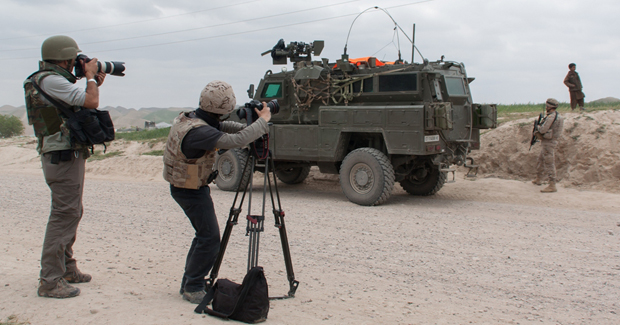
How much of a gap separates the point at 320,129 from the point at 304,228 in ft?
10.6

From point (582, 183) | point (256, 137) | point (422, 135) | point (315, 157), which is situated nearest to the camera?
point (256, 137)

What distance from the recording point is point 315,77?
35.8ft

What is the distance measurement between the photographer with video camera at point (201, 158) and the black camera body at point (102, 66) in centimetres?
68

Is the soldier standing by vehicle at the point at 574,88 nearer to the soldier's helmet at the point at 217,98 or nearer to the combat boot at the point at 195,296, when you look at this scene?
the soldier's helmet at the point at 217,98

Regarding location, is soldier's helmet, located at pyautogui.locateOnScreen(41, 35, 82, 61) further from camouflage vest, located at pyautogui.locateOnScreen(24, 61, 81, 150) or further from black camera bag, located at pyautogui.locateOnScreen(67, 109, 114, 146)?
black camera bag, located at pyautogui.locateOnScreen(67, 109, 114, 146)

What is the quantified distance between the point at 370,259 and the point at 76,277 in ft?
9.26

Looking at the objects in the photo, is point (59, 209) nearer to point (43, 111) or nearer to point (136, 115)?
point (43, 111)

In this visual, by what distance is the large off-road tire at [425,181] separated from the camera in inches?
425

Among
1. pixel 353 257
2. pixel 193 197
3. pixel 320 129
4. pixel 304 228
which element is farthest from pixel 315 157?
pixel 193 197

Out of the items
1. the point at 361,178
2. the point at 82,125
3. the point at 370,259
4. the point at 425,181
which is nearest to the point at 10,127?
the point at 425,181

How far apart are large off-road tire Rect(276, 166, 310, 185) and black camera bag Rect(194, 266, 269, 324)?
28.9 ft

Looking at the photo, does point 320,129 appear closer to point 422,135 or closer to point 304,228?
point 422,135

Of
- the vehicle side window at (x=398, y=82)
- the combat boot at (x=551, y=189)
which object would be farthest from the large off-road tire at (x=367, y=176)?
the combat boot at (x=551, y=189)

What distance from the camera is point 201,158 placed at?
433 cm
